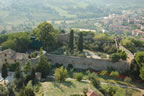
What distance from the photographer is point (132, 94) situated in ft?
92.7

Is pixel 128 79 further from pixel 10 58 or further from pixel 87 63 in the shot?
pixel 10 58

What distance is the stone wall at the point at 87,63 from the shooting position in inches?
1404

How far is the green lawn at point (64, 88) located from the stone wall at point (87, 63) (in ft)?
23.8

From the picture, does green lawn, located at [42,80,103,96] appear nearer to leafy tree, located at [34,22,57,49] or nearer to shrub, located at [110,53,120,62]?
shrub, located at [110,53,120,62]

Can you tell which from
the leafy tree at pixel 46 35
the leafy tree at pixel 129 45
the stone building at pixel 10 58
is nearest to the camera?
the stone building at pixel 10 58

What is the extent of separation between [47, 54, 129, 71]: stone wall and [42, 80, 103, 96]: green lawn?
7.26 metres

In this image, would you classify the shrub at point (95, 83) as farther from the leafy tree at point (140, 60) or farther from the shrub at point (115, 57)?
the leafy tree at point (140, 60)

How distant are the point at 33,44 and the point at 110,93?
2500 cm

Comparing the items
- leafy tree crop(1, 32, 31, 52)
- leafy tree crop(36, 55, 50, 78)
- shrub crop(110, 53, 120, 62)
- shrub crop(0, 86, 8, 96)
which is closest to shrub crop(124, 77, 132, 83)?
shrub crop(110, 53, 120, 62)

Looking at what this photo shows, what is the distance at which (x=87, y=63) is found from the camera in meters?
36.7

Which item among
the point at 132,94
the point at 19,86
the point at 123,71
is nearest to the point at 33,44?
the point at 19,86

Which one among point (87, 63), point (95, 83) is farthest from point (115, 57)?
point (95, 83)

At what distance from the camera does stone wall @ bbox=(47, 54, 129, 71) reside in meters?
35.7

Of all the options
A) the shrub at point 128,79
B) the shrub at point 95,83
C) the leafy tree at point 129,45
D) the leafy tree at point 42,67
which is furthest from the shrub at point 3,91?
the leafy tree at point 129,45
